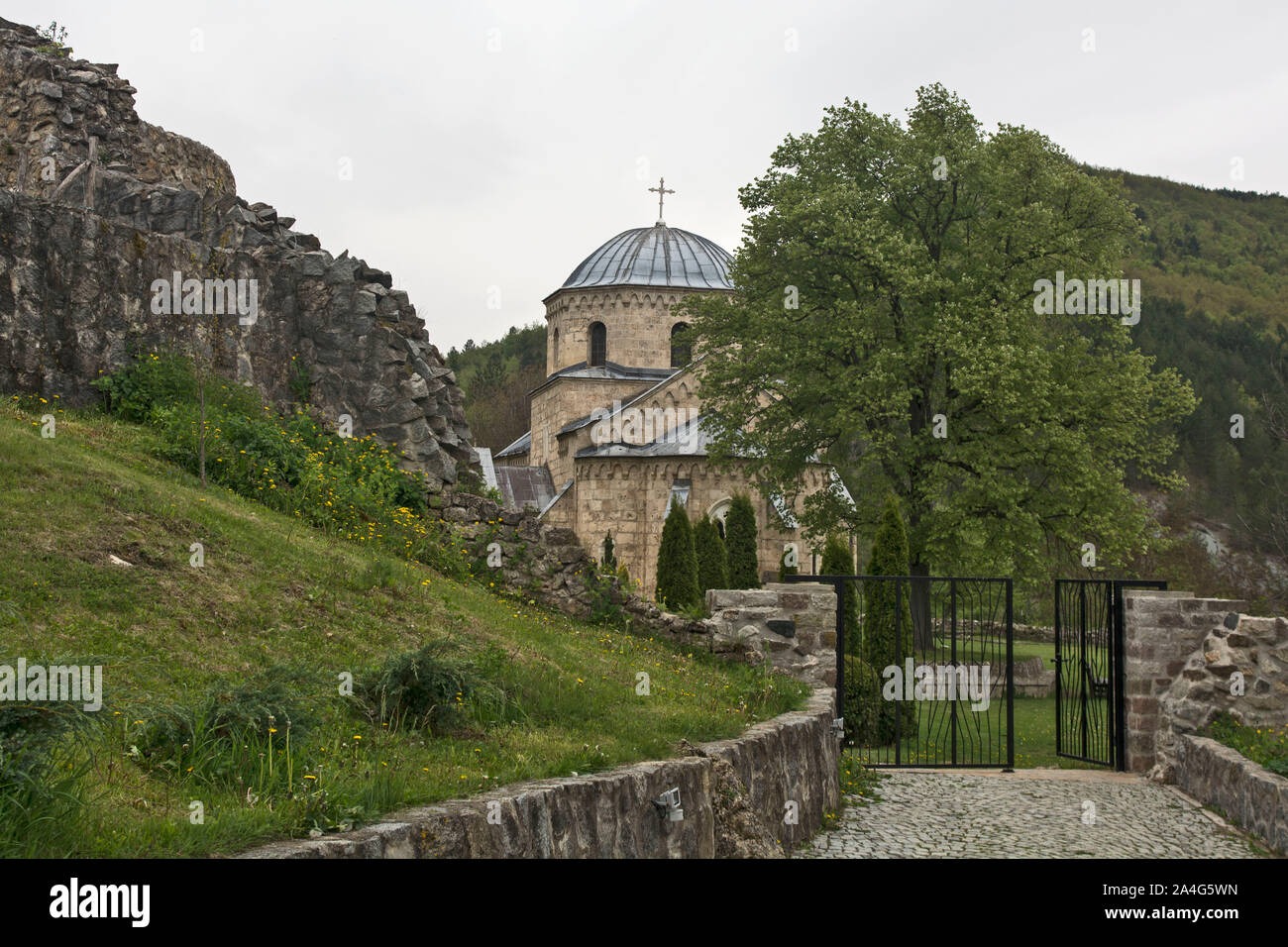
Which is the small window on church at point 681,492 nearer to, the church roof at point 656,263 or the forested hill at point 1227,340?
the church roof at point 656,263

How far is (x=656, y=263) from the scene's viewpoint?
39.9m

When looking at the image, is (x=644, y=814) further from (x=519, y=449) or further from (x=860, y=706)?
(x=519, y=449)

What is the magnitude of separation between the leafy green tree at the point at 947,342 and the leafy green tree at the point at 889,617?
2.84m

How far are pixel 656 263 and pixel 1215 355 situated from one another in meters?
48.6

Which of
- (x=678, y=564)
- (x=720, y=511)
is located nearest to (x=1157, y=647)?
(x=678, y=564)

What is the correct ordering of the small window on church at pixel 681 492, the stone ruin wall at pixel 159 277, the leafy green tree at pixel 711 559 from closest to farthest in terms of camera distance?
the stone ruin wall at pixel 159 277, the leafy green tree at pixel 711 559, the small window on church at pixel 681 492

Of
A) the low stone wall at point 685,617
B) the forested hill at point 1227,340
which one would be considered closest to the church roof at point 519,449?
the forested hill at point 1227,340

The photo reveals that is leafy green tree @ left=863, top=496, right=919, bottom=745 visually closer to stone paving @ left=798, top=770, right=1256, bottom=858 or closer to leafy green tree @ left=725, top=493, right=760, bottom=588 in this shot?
stone paving @ left=798, top=770, right=1256, bottom=858

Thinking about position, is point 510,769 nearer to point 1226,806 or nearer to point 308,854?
point 308,854

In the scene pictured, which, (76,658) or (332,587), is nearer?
(76,658)

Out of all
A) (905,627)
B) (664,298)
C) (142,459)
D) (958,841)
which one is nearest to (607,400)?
(664,298)

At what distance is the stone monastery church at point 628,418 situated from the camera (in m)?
30.9

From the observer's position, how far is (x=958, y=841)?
7.77 metres

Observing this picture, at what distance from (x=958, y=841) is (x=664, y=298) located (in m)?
32.5
